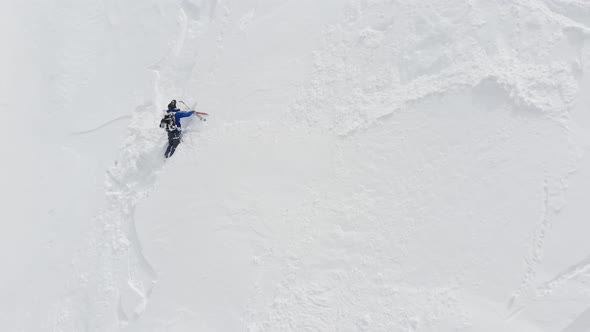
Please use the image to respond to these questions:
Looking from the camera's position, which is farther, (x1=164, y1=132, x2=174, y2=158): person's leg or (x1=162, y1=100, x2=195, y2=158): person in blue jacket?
(x1=164, y1=132, x2=174, y2=158): person's leg

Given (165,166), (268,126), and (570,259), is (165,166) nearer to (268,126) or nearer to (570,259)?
(268,126)

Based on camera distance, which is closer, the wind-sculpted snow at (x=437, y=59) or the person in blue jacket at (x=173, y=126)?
the wind-sculpted snow at (x=437, y=59)

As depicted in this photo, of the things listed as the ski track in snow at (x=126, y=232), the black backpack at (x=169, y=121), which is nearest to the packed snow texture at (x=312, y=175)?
the ski track in snow at (x=126, y=232)

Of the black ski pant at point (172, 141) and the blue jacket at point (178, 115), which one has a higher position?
the blue jacket at point (178, 115)

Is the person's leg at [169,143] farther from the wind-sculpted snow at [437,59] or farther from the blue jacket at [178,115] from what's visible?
the wind-sculpted snow at [437,59]

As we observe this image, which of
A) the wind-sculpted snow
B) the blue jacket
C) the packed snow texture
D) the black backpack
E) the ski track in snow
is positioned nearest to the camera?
the packed snow texture

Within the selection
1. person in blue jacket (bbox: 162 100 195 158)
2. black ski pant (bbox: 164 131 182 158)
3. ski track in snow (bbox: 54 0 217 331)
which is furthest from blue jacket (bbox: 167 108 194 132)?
ski track in snow (bbox: 54 0 217 331)

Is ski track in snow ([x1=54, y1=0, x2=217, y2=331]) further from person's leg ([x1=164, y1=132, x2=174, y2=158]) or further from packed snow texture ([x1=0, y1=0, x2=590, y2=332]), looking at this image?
person's leg ([x1=164, y1=132, x2=174, y2=158])
